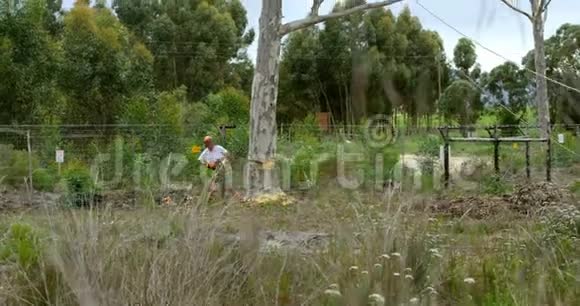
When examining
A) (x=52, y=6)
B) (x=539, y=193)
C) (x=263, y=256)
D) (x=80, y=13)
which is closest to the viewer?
(x=263, y=256)

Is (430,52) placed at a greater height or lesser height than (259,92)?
greater

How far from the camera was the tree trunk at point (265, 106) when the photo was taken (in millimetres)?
13055

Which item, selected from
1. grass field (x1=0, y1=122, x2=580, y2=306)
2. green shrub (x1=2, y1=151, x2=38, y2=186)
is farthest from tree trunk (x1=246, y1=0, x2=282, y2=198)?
grass field (x1=0, y1=122, x2=580, y2=306)

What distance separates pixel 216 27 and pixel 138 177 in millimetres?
23841

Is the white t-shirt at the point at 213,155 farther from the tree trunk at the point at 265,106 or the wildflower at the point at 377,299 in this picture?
the wildflower at the point at 377,299

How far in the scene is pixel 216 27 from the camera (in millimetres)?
37000

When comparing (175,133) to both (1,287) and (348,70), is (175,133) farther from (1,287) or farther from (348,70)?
(348,70)

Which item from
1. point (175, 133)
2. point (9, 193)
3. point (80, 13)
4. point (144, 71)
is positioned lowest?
point (9, 193)

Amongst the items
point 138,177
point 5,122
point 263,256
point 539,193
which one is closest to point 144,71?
point 5,122

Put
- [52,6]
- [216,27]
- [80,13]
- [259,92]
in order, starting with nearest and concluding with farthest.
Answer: [259,92] → [80,13] → [52,6] → [216,27]

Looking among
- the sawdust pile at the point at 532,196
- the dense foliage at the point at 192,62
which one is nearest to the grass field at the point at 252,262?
the sawdust pile at the point at 532,196

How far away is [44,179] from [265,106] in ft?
15.1

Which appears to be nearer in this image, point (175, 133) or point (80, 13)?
Result: point (175, 133)

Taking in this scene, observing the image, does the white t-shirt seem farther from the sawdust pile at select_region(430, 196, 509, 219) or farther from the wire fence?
the sawdust pile at select_region(430, 196, 509, 219)
